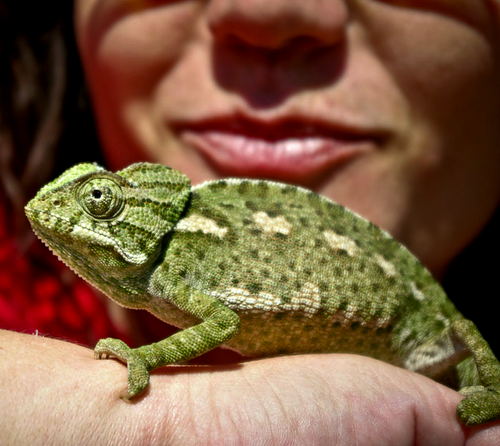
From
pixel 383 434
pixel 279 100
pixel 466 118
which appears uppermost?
pixel 466 118

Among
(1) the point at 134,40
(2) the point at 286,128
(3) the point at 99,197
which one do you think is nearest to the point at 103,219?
(3) the point at 99,197

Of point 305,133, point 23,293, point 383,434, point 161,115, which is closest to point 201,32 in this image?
point 161,115

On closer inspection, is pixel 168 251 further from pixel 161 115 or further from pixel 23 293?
pixel 23 293

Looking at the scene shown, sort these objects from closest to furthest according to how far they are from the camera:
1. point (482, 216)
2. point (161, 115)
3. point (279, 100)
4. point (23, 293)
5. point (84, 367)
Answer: point (84, 367) → point (279, 100) → point (161, 115) → point (482, 216) → point (23, 293)

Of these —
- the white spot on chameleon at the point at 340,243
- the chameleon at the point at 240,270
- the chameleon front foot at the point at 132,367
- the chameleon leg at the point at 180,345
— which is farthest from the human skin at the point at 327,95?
the chameleon front foot at the point at 132,367

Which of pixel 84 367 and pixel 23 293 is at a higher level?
pixel 84 367

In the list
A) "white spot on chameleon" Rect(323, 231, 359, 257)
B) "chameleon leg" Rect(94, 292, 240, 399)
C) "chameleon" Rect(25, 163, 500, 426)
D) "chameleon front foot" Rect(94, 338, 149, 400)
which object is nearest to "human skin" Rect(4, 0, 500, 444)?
"chameleon" Rect(25, 163, 500, 426)

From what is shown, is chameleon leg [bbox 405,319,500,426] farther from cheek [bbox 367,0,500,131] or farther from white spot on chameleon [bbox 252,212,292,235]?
cheek [bbox 367,0,500,131]
